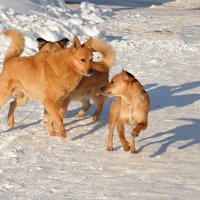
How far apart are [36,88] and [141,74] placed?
478 centimetres

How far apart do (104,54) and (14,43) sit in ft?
4.96

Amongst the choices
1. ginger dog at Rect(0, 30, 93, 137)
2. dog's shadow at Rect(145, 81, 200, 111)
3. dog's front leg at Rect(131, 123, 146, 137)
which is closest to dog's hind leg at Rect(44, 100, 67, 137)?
ginger dog at Rect(0, 30, 93, 137)

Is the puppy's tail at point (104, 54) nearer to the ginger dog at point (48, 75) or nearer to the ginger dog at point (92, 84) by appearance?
the ginger dog at point (92, 84)

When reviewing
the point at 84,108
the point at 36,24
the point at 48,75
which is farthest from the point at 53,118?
the point at 36,24

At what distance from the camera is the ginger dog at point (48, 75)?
7938 mm

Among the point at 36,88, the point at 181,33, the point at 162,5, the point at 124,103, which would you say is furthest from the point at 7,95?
the point at 162,5

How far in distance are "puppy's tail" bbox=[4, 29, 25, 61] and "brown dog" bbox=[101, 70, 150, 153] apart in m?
1.50

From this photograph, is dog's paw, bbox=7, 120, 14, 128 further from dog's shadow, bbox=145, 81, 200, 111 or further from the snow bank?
the snow bank

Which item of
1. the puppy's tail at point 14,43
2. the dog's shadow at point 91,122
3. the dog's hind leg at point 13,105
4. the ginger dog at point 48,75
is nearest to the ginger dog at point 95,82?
the dog's shadow at point 91,122

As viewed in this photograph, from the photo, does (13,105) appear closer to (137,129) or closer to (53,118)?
(53,118)

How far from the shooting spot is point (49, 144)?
757cm

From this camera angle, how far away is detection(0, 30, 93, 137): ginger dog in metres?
7.94

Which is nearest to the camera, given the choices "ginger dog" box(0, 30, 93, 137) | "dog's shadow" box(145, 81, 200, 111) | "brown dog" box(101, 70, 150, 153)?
"brown dog" box(101, 70, 150, 153)

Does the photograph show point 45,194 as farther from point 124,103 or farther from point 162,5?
point 162,5
